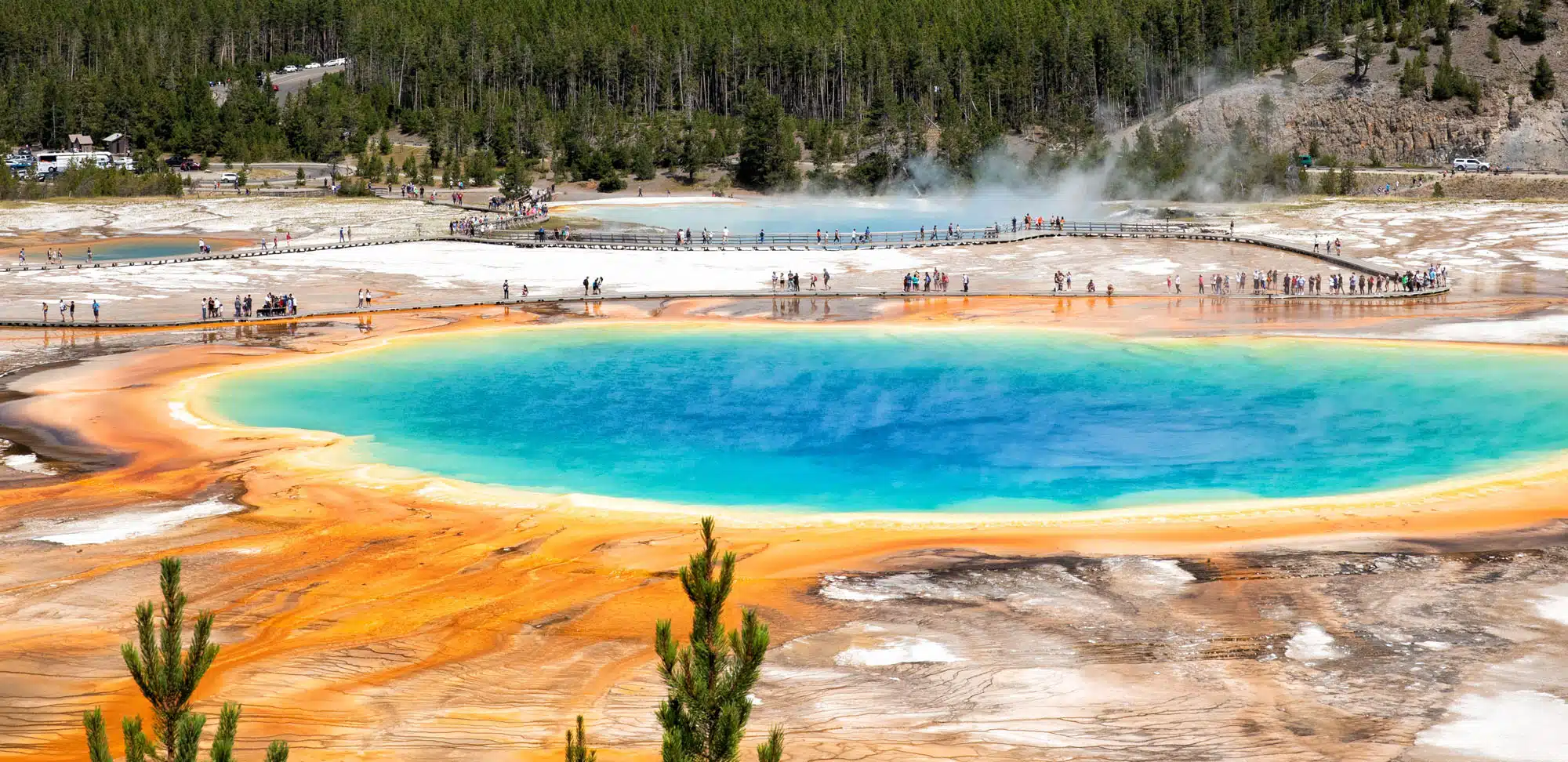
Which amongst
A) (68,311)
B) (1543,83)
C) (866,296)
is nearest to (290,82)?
(68,311)

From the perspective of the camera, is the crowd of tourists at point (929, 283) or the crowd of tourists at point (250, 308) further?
the crowd of tourists at point (929, 283)

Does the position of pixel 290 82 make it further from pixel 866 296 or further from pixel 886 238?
pixel 866 296

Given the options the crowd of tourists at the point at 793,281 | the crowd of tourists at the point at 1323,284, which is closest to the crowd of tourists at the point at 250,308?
the crowd of tourists at the point at 793,281

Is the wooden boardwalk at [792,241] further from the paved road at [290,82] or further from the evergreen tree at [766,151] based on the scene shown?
the paved road at [290,82]

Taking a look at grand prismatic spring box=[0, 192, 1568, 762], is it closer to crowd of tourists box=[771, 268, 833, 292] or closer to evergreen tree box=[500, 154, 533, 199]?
crowd of tourists box=[771, 268, 833, 292]

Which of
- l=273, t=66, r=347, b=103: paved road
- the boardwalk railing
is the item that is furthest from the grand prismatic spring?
l=273, t=66, r=347, b=103: paved road

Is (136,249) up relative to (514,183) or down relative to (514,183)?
down
